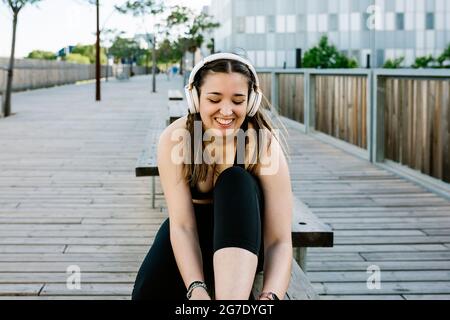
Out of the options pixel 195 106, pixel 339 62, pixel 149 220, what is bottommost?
pixel 149 220

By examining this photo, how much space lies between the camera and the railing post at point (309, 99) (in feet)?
40.8

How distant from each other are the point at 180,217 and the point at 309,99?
32.4 feet

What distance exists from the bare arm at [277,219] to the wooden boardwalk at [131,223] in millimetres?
1195

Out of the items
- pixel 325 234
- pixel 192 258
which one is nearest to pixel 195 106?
pixel 192 258

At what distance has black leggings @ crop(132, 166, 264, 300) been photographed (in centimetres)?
243

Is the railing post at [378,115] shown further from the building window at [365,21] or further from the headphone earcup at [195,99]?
the building window at [365,21]

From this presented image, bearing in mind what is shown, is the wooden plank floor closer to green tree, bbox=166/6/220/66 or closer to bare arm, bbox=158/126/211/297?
bare arm, bbox=158/126/211/297

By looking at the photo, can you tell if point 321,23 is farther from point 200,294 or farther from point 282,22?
point 200,294

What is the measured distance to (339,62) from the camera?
2234 inches

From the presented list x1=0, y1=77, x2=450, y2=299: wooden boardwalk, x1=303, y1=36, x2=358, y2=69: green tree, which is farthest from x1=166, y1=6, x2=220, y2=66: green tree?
x1=0, y1=77, x2=450, y2=299: wooden boardwalk

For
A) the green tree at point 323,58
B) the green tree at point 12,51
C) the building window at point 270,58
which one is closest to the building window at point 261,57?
the building window at point 270,58

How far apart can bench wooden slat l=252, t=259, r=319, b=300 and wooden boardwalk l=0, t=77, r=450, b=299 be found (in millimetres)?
988

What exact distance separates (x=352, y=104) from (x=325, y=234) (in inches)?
271

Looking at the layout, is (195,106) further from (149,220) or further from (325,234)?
(149,220)
